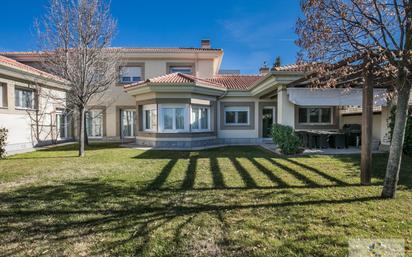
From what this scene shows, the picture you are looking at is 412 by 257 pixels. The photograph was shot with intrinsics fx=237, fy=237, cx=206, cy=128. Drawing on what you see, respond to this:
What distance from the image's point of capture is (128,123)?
2517 cm

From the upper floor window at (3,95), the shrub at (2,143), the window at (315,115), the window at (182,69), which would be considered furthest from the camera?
the window at (182,69)

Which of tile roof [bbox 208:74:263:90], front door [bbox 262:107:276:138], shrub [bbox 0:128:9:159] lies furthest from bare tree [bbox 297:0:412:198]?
shrub [bbox 0:128:9:159]

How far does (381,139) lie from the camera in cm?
1670

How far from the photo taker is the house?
15.6 m

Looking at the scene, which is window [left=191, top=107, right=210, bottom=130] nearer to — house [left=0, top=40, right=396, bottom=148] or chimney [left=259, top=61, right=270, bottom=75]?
house [left=0, top=40, right=396, bottom=148]

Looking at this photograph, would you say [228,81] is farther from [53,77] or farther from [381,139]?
[53,77]

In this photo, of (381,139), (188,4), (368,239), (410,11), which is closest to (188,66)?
(188,4)

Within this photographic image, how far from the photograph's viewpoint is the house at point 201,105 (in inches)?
613

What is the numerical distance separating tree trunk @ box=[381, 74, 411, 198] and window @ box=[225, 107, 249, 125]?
54.3ft

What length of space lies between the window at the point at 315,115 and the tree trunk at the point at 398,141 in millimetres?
14565

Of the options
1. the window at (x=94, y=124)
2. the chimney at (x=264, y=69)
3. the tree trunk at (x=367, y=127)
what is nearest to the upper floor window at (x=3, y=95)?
the window at (x=94, y=124)

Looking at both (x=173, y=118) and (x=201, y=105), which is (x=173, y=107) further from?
(x=201, y=105)

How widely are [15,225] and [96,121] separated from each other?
2179 centimetres

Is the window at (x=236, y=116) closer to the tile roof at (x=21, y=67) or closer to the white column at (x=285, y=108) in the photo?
the white column at (x=285, y=108)
